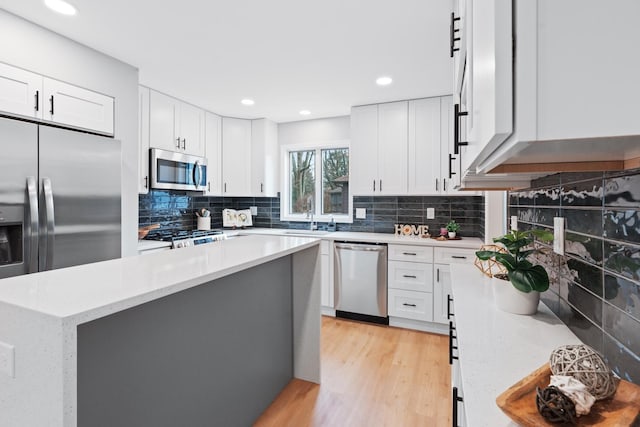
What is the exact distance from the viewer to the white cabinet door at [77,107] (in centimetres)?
216

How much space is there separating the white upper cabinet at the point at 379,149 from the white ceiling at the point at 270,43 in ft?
0.86

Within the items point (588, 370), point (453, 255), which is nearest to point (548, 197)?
point (588, 370)

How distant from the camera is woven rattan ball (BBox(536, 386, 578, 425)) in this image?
0.63 m

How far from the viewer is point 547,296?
56.3 inches

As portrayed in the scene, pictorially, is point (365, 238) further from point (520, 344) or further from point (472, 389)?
point (472, 389)

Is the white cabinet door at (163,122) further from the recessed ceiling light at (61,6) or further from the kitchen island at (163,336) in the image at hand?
the kitchen island at (163,336)

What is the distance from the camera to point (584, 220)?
41.3 inches

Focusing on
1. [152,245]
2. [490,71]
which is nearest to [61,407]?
[490,71]

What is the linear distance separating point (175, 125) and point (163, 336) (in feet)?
8.98

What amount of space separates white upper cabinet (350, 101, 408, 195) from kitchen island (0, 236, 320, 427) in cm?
164

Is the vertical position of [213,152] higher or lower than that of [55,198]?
higher

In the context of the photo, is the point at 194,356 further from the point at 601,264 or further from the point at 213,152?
the point at 213,152

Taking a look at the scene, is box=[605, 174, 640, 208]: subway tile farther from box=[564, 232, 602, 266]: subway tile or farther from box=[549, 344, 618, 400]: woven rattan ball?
box=[549, 344, 618, 400]: woven rattan ball

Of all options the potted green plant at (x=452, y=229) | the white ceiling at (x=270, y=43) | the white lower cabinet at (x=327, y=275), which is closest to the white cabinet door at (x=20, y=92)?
the white ceiling at (x=270, y=43)
